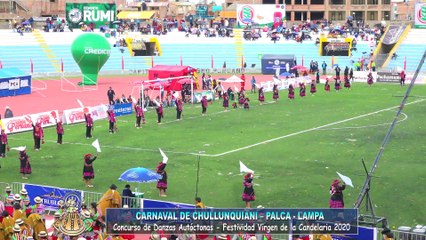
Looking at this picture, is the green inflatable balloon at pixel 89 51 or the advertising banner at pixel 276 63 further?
the advertising banner at pixel 276 63

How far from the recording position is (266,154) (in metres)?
34.8

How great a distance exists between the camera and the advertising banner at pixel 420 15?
8244 cm

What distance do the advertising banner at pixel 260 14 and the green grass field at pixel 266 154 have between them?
4395 cm

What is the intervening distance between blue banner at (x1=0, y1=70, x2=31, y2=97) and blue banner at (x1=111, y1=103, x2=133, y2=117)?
12769mm

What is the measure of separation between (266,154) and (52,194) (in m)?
12.0

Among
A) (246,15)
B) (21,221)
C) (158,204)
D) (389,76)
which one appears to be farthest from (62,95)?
(21,221)

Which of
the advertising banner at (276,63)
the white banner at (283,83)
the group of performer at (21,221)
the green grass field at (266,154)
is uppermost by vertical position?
the advertising banner at (276,63)

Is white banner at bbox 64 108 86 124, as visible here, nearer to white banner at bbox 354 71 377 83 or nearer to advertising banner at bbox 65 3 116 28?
white banner at bbox 354 71 377 83

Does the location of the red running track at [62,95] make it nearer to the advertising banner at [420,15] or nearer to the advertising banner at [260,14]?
the advertising banner at [420,15]

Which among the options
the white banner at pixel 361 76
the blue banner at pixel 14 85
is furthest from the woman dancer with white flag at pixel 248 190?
the white banner at pixel 361 76

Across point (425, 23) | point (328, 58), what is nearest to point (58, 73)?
point (328, 58)

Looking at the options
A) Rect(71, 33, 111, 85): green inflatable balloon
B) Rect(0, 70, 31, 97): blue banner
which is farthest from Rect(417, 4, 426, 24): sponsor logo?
Rect(0, 70, 31, 97): blue banner

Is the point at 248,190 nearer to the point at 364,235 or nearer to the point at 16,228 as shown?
the point at 364,235

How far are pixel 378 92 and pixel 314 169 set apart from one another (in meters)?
28.1
